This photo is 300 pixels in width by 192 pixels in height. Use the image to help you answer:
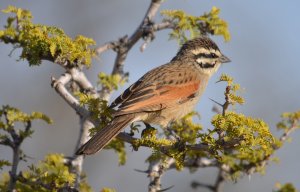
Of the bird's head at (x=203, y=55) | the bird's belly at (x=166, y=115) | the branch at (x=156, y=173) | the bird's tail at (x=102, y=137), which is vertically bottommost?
the branch at (x=156, y=173)

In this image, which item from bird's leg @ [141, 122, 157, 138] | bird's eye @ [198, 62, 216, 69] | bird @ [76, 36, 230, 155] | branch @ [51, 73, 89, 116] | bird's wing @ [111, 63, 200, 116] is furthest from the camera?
bird's eye @ [198, 62, 216, 69]

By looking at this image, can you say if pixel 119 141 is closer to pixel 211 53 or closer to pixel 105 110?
pixel 105 110

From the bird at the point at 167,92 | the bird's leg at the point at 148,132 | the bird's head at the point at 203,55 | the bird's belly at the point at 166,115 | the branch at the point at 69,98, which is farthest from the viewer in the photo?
the bird's head at the point at 203,55

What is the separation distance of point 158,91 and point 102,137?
5.94ft

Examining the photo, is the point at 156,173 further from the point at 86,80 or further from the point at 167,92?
the point at 167,92

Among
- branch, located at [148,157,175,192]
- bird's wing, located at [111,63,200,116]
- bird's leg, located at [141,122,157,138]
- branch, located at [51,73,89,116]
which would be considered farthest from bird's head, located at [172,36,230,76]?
branch, located at [51,73,89,116]

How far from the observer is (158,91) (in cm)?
730

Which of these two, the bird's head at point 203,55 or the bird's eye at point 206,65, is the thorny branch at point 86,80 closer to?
the bird's head at point 203,55

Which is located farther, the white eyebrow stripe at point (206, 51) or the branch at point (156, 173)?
the white eyebrow stripe at point (206, 51)

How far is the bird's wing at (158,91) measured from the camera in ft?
22.1

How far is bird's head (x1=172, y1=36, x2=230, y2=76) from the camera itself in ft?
26.3

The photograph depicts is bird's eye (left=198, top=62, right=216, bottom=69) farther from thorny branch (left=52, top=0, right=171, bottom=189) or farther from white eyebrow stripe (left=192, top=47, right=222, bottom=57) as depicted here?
thorny branch (left=52, top=0, right=171, bottom=189)

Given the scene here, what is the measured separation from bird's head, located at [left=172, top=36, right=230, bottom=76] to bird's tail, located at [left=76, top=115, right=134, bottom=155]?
96.0 inches

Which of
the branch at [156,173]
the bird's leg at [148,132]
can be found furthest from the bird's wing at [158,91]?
the branch at [156,173]
